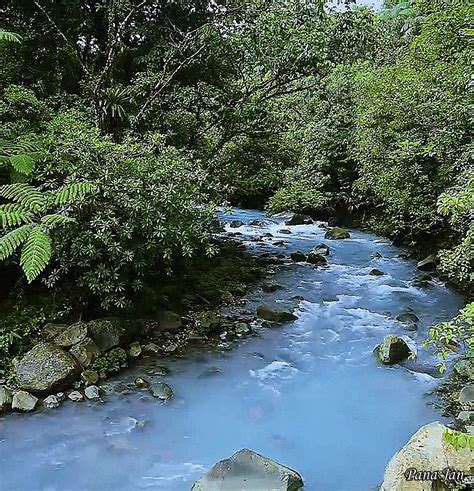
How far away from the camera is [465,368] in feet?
17.7

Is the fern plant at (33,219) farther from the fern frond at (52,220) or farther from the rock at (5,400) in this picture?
the rock at (5,400)

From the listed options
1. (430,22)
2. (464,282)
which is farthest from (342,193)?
(430,22)

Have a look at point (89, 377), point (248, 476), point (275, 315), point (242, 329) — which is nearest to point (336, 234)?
point (275, 315)

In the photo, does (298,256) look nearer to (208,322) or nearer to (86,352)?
(208,322)

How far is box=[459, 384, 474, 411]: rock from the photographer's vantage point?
185 inches

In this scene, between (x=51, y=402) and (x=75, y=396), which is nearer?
(x=51, y=402)

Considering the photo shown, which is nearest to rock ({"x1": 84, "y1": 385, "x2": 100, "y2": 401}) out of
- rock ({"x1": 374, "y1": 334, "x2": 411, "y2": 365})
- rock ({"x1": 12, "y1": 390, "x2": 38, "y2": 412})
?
rock ({"x1": 12, "y1": 390, "x2": 38, "y2": 412})

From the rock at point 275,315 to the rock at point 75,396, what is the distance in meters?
2.92

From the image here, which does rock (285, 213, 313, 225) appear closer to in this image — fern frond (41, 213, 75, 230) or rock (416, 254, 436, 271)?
rock (416, 254, 436, 271)

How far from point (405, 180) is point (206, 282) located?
403 cm

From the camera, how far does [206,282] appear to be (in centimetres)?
809

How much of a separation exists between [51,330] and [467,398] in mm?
4245

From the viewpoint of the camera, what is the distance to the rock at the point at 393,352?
19.0 feet

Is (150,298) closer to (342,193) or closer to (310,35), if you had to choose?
(310,35)
